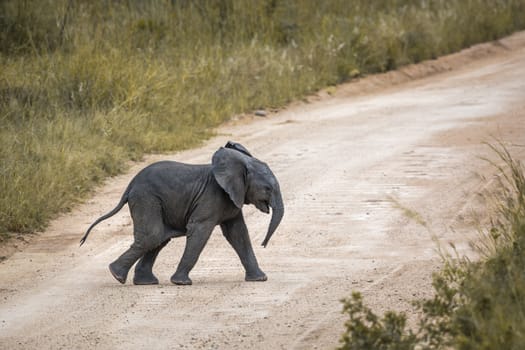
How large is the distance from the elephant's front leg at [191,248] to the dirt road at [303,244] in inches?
3.7

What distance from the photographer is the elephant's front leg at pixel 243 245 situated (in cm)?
842

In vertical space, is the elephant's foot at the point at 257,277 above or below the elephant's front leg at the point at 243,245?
below

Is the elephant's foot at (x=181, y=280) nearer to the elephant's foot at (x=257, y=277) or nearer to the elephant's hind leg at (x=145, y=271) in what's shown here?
the elephant's hind leg at (x=145, y=271)

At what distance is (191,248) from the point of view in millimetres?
8289

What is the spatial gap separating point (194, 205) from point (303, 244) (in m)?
1.80

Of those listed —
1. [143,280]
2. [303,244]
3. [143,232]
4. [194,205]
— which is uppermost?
[194,205]

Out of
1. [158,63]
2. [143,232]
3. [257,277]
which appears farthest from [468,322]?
[158,63]

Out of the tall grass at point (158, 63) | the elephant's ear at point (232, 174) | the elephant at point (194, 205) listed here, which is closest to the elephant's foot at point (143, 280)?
the elephant at point (194, 205)

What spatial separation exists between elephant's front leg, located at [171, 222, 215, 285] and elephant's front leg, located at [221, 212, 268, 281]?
0.30 metres

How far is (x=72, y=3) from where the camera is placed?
1928cm

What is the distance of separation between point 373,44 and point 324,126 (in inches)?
188

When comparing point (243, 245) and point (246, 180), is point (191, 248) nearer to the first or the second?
point (243, 245)

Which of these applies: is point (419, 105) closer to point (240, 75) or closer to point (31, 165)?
point (240, 75)

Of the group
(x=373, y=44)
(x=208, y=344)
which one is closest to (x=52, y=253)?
(x=208, y=344)
